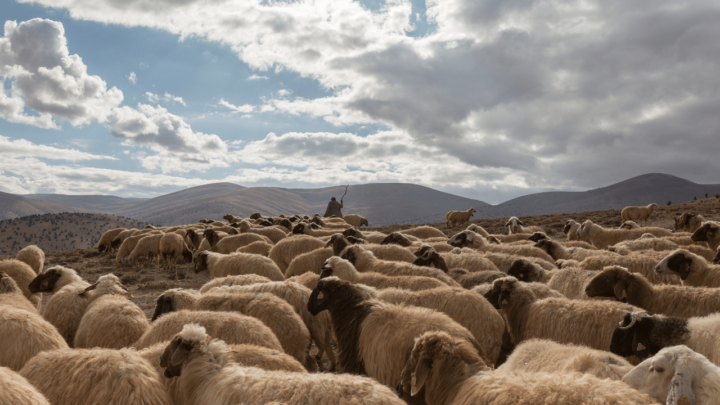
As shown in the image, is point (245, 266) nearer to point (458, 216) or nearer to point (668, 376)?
point (668, 376)

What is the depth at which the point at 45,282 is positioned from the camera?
369 inches

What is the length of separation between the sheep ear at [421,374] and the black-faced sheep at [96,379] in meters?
2.58

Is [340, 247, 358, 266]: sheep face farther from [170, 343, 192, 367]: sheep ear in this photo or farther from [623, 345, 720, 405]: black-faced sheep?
[623, 345, 720, 405]: black-faced sheep

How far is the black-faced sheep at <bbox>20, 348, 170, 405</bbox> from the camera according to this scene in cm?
369

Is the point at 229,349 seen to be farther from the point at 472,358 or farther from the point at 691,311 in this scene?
the point at 691,311

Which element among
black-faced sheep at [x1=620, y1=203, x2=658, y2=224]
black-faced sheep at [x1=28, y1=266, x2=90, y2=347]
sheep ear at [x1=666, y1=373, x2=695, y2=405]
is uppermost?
black-faced sheep at [x1=620, y1=203, x2=658, y2=224]

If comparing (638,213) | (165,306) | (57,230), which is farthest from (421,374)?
(57,230)

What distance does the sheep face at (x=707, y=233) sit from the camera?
1218 cm

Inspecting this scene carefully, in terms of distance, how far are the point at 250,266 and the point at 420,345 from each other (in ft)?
25.9

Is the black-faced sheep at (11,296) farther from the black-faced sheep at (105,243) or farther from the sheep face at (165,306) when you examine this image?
the black-faced sheep at (105,243)

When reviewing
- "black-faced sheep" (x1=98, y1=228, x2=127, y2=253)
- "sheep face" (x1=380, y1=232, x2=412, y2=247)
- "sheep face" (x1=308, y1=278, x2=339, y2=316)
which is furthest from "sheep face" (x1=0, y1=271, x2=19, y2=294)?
"black-faced sheep" (x1=98, y1=228, x2=127, y2=253)

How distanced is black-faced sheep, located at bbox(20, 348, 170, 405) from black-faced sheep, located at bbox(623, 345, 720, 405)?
4.75 meters

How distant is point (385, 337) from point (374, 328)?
0.95 feet

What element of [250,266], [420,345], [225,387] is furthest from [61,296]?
[420,345]
